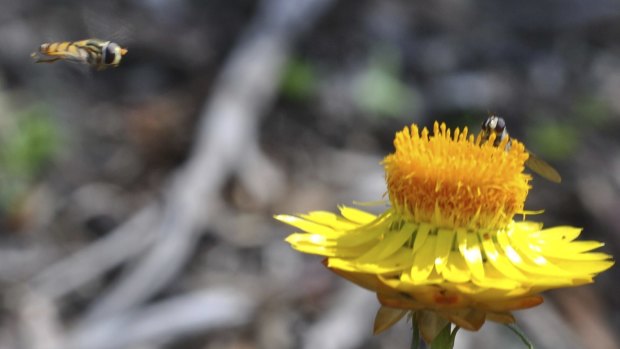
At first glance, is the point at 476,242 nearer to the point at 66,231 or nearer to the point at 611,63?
the point at 66,231

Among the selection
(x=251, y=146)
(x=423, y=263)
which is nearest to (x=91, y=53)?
(x=423, y=263)

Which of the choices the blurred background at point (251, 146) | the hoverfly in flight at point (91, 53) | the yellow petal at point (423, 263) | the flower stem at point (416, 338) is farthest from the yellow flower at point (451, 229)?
the blurred background at point (251, 146)

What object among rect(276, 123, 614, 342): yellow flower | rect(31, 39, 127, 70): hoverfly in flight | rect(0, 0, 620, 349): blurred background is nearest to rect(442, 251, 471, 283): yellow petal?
rect(276, 123, 614, 342): yellow flower

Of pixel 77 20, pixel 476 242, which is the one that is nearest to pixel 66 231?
pixel 77 20

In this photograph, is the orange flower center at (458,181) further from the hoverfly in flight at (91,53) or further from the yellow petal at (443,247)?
the hoverfly in flight at (91,53)

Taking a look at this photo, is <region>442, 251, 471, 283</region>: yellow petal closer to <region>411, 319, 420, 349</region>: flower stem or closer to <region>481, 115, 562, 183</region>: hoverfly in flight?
<region>411, 319, 420, 349</region>: flower stem

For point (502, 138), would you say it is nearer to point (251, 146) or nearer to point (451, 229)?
point (451, 229)
